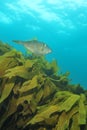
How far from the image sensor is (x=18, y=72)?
2.86 m

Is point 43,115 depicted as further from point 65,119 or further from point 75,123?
point 75,123

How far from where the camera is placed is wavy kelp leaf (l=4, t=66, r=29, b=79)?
2.77 m

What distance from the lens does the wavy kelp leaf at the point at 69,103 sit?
249 centimetres

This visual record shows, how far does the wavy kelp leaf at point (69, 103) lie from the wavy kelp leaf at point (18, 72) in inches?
24.1

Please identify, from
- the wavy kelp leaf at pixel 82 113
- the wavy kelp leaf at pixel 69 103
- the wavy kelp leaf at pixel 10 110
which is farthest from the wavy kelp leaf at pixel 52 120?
the wavy kelp leaf at pixel 10 110

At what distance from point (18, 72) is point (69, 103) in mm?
740

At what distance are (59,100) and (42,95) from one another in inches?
9.1

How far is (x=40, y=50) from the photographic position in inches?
150

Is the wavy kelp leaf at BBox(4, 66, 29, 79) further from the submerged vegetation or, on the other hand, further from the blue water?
the blue water

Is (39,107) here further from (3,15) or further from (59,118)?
(3,15)

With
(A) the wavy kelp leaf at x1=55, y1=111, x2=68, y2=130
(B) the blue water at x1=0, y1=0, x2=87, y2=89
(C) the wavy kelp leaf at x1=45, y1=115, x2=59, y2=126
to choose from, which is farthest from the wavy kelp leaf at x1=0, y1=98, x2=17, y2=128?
(B) the blue water at x1=0, y1=0, x2=87, y2=89

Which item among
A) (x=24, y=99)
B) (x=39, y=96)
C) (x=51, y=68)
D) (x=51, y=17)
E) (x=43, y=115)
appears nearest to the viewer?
(x=43, y=115)

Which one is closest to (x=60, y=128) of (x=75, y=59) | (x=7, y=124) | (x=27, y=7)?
(x=7, y=124)

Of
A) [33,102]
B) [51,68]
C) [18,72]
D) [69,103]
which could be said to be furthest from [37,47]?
[69,103]
